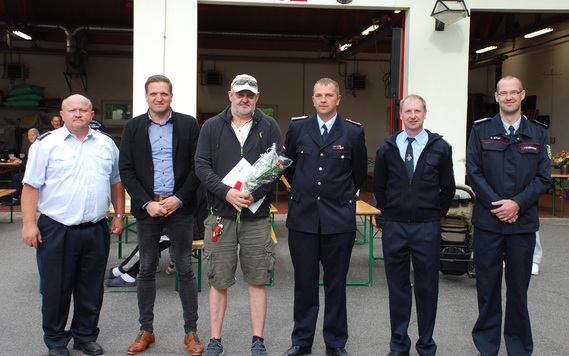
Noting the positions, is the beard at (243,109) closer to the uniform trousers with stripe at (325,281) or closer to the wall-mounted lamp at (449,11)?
the uniform trousers with stripe at (325,281)

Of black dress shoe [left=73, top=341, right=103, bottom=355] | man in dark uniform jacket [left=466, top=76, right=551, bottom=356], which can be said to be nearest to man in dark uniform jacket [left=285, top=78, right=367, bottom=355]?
man in dark uniform jacket [left=466, top=76, right=551, bottom=356]

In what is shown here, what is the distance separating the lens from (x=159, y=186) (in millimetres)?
4016

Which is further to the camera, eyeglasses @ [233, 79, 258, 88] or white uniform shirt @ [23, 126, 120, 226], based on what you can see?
white uniform shirt @ [23, 126, 120, 226]

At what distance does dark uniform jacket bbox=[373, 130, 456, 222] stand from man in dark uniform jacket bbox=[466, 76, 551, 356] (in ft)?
0.71


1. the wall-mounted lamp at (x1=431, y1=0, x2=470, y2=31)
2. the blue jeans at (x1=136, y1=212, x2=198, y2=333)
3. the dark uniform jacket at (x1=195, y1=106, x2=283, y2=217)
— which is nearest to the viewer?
the dark uniform jacket at (x1=195, y1=106, x2=283, y2=217)

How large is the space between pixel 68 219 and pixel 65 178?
30 cm

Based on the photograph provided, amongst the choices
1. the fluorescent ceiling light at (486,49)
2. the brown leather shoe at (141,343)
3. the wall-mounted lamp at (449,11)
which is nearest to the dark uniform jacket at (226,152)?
the brown leather shoe at (141,343)

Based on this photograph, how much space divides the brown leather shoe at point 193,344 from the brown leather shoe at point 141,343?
28cm

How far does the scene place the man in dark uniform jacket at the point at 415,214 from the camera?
12.4 ft

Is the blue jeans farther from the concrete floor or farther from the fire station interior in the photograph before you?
the fire station interior

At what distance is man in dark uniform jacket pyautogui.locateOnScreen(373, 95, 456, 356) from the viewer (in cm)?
377

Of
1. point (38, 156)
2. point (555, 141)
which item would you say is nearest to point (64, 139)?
point (38, 156)

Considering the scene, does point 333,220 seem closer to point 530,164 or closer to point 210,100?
point 530,164

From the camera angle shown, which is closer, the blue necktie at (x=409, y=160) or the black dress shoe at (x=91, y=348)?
the blue necktie at (x=409, y=160)
